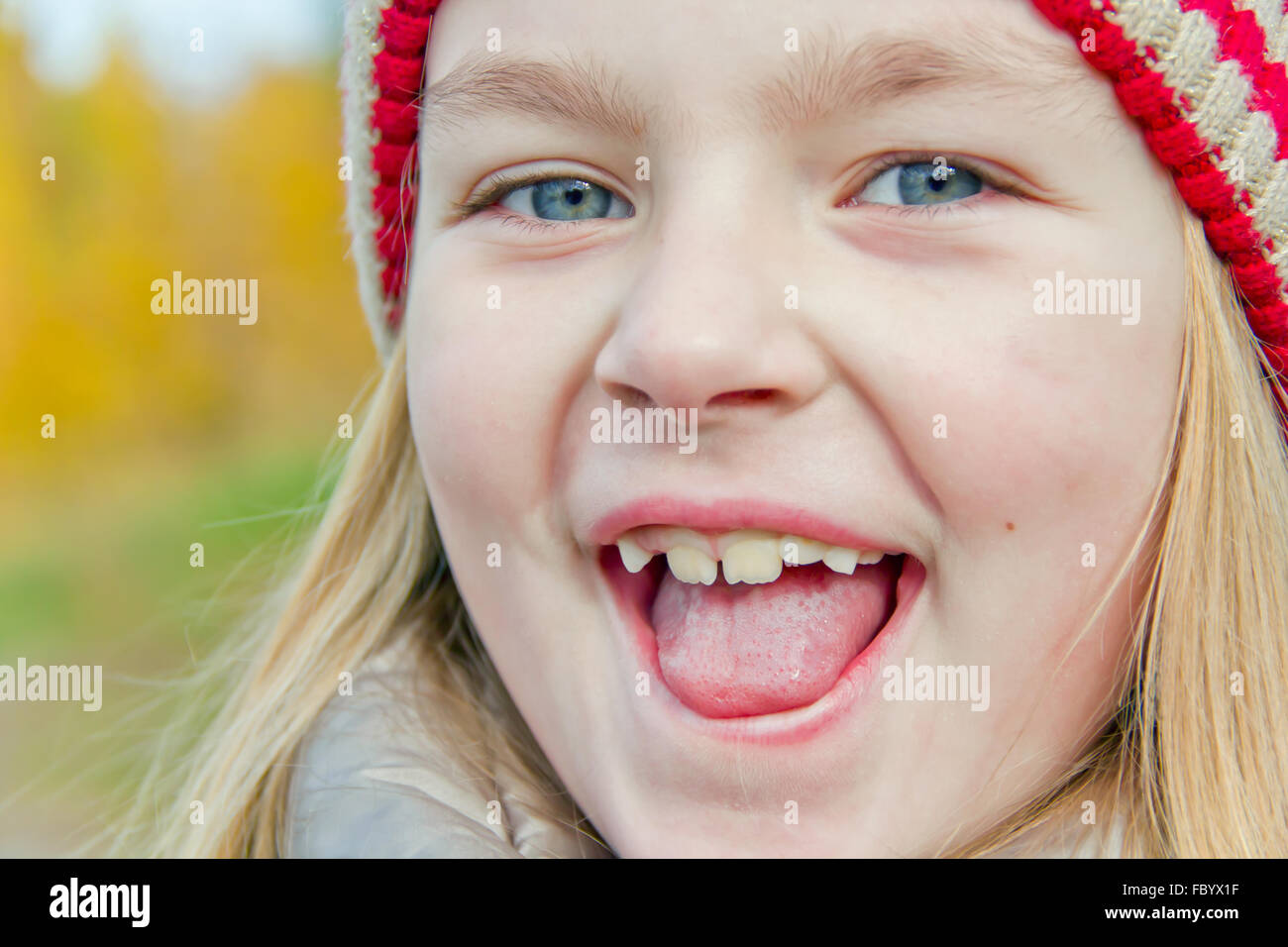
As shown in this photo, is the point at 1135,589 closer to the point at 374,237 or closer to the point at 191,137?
the point at 374,237

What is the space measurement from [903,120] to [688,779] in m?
0.67

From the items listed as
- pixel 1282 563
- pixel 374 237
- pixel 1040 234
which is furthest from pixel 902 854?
pixel 374 237

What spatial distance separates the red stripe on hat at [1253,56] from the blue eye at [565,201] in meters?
0.59

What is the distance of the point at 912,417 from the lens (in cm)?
109

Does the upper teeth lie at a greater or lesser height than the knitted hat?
lesser

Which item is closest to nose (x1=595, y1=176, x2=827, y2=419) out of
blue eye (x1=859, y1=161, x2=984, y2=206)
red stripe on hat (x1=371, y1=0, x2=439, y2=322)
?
blue eye (x1=859, y1=161, x2=984, y2=206)

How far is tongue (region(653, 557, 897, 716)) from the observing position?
1.19 metres

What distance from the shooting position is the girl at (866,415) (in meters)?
1.08

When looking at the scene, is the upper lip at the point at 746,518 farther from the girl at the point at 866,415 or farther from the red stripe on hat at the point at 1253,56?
the red stripe on hat at the point at 1253,56

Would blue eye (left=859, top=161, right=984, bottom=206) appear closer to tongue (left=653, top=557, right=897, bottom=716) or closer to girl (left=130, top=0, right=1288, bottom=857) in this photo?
girl (left=130, top=0, right=1288, bottom=857)

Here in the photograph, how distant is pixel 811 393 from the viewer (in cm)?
110

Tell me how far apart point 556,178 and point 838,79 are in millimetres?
338

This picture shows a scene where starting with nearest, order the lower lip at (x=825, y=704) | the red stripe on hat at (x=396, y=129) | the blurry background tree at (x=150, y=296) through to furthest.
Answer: the lower lip at (x=825, y=704), the red stripe on hat at (x=396, y=129), the blurry background tree at (x=150, y=296)

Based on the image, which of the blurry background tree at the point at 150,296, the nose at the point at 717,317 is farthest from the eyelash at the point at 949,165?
the blurry background tree at the point at 150,296
